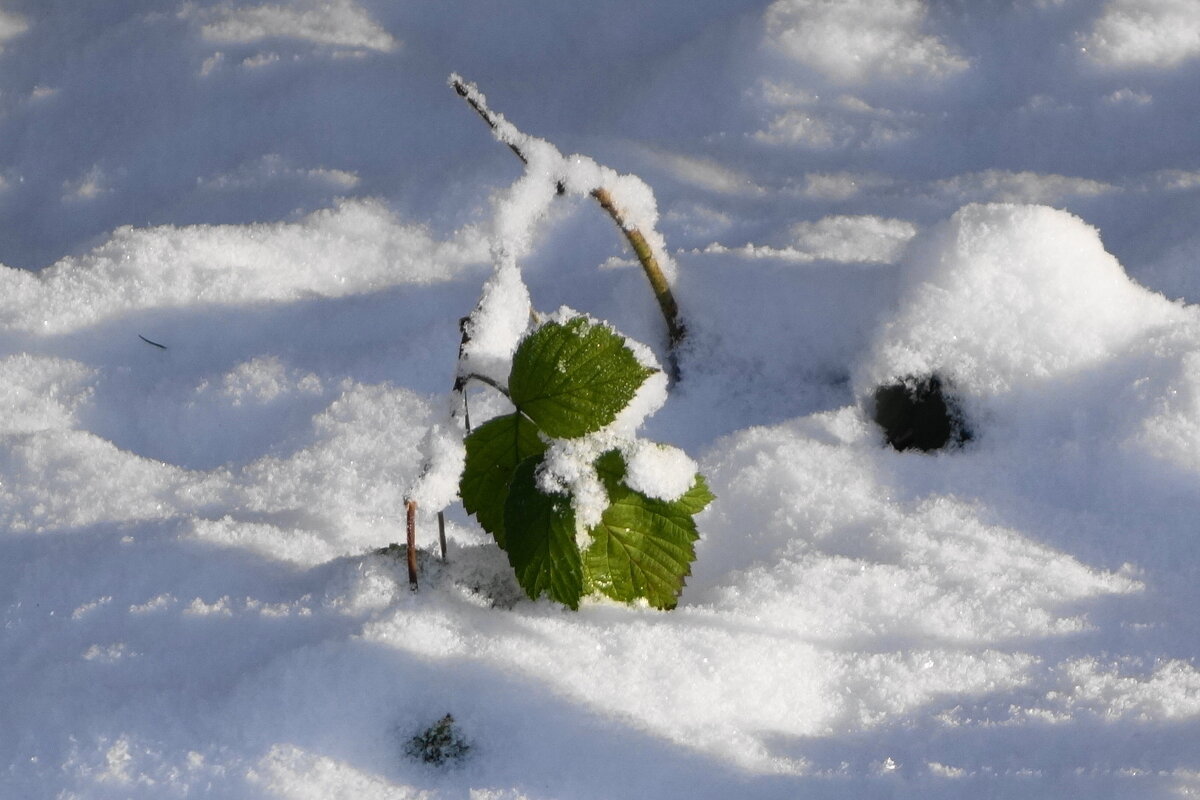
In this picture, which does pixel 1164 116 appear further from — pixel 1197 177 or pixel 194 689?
pixel 194 689

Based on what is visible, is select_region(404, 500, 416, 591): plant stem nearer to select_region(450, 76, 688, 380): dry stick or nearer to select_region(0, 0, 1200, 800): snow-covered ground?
select_region(0, 0, 1200, 800): snow-covered ground

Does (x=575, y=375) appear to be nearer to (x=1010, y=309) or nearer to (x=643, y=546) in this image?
(x=643, y=546)

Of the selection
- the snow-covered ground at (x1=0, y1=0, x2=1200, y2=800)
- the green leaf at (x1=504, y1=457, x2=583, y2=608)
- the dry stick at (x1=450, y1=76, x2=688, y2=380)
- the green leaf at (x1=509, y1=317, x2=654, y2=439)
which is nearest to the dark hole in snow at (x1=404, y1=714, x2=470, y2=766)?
the snow-covered ground at (x1=0, y1=0, x2=1200, y2=800)

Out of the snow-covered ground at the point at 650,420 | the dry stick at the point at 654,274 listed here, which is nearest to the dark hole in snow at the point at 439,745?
the snow-covered ground at the point at 650,420

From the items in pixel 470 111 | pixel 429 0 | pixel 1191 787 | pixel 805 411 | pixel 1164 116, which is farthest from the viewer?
pixel 429 0

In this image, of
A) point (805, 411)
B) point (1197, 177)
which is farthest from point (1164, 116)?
point (805, 411)
